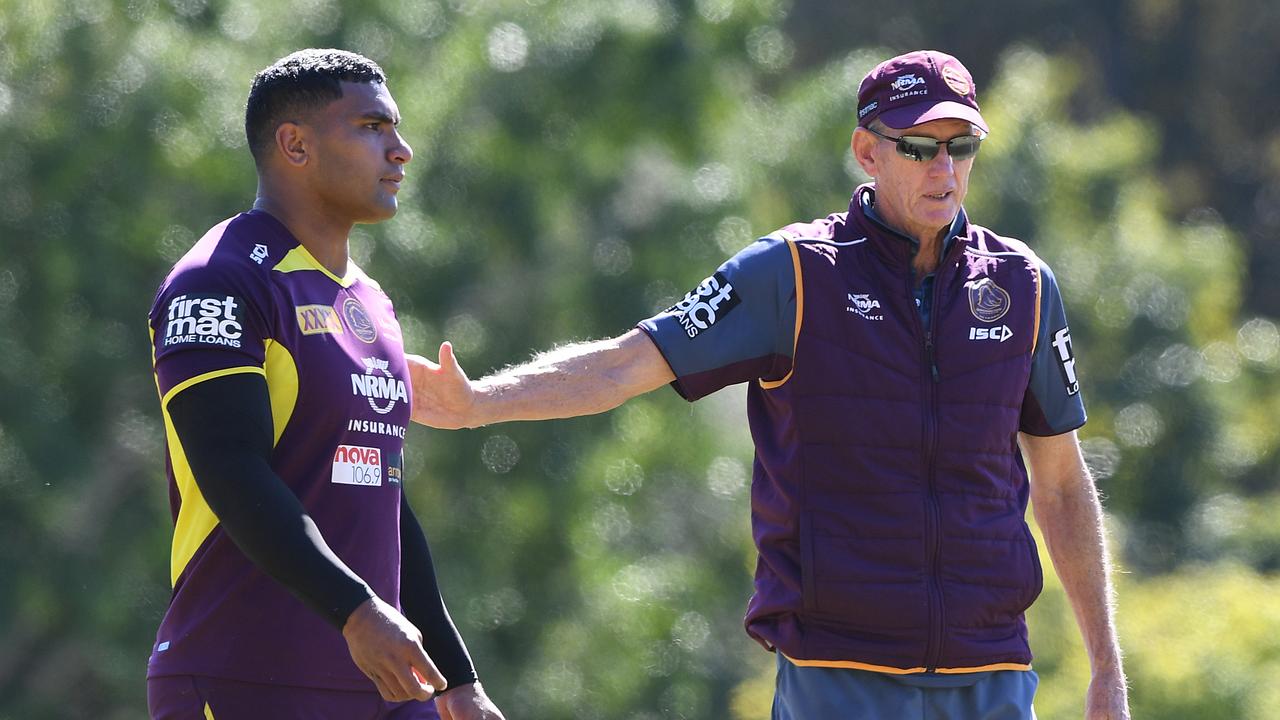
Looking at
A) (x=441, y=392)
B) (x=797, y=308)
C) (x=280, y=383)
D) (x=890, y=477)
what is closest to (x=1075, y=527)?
(x=890, y=477)

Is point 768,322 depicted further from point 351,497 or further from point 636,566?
point 636,566

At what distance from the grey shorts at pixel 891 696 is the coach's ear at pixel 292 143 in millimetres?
1621

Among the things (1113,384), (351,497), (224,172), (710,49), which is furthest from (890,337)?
(1113,384)

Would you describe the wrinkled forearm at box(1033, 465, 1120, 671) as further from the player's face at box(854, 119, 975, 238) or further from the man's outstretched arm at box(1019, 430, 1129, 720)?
the player's face at box(854, 119, 975, 238)

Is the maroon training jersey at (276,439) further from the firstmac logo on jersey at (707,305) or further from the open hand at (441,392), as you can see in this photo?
the firstmac logo on jersey at (707,305)

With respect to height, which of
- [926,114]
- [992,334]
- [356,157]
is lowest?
[992,334]

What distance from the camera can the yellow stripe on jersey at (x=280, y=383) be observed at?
392 centimetres

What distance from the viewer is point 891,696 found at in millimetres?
4531

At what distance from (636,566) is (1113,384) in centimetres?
907

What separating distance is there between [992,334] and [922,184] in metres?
0.40

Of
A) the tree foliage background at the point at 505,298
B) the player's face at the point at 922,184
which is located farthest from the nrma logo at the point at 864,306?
the tree foliage background at the point at 505,298

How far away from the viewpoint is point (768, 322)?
15.3 ft

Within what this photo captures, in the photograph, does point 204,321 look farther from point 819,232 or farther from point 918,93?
point 918,93

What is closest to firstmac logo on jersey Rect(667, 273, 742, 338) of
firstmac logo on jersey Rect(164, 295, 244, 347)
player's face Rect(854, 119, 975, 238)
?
player's face Rect(854, 119, 975, 238)
